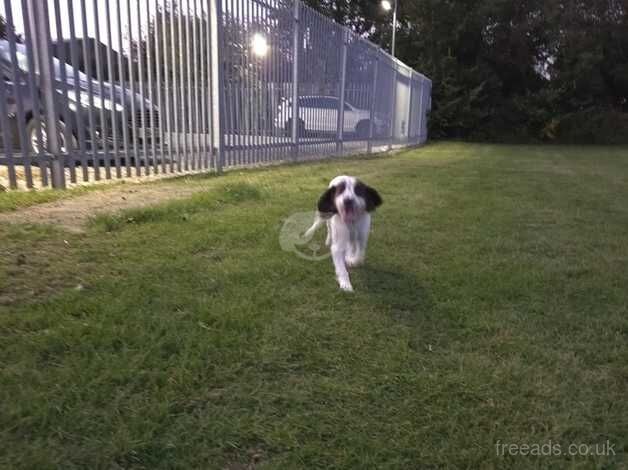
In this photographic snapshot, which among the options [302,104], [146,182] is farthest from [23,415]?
[302,104]

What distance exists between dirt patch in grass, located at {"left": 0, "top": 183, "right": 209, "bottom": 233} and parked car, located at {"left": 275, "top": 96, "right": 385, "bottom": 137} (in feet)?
13.1

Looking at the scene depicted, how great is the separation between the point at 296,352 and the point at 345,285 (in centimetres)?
87

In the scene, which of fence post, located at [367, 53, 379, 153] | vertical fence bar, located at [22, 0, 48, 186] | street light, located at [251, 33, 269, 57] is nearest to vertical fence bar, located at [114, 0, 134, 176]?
vertical fence bar, located at [22, 0, 48, 186]

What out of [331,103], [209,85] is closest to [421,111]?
[331,103]

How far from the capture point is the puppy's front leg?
299cm

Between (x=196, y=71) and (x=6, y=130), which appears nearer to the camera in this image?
(x=6, y=130)

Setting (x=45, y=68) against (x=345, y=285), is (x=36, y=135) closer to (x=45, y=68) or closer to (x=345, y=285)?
(x=45, y=68)

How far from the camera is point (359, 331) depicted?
2420 mm

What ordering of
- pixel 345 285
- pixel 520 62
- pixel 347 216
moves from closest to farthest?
pixel 345 285 < pixel 347 216 < pixel 520 62

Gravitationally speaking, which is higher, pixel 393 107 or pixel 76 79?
pixel 393 107

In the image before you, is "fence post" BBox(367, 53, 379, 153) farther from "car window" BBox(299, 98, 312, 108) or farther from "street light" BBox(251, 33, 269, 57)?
"street light" BBox(251, 33, 269, 57)

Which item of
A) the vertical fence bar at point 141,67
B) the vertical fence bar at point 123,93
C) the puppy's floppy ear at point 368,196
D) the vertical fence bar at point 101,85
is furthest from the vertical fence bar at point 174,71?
the puppy's floppy ear at point 368,196

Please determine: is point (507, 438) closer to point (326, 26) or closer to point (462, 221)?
point (462, 221)

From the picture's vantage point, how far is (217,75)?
741 centimetres
